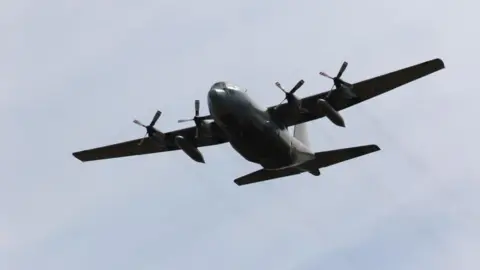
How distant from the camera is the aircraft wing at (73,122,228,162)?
209 ft

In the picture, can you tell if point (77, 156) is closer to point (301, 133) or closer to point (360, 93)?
point (301, 133)

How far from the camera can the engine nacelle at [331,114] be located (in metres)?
57.0

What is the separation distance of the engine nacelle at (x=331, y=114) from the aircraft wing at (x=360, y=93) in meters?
0.53

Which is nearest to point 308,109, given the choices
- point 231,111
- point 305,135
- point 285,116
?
point 285,116

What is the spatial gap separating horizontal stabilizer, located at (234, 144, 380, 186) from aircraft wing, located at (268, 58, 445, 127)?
→ 7.66 feet

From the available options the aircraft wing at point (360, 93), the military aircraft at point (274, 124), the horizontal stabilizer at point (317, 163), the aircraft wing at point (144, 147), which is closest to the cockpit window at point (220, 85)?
the military aircraft at point (274, 124)

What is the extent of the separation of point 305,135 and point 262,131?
13.0 meters

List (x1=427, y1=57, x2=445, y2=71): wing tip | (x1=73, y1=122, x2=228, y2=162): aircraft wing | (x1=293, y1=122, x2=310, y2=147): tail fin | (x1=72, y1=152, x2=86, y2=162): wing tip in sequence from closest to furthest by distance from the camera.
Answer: (x1=427, y1=57, x2=445, y2=71): wing tip < (x1=73, y1=122, x2=228, y2=162): aircraft wing < (x1=72, y1=152, x2=86, y2=162): wing tip < (x1=293, y1=122, x2=310, y2=147): tail fin

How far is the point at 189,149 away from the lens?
59938 millimetres

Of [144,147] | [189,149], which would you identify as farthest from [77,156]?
[189,149]

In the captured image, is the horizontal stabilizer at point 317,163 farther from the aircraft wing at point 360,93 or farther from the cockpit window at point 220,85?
the cockpit window at point 220,85

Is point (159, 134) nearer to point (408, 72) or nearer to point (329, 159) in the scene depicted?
point (329, 159)

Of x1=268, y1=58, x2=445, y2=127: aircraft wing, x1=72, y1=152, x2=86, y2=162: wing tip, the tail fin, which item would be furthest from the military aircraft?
the tail fin

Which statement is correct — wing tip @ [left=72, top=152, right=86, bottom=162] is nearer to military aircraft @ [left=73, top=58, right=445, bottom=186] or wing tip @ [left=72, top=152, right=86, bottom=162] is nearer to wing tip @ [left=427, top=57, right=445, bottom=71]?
military aircraft @ [left=73, top=58, right=445, bottom=186]
